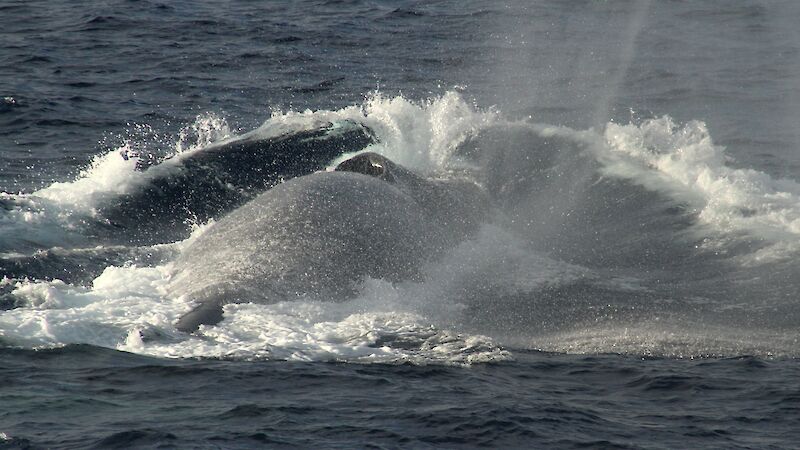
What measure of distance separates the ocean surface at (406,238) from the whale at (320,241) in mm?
92

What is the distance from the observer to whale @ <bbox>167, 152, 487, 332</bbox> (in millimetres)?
16422

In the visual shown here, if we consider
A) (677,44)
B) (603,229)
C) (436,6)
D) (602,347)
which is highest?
(436,6)

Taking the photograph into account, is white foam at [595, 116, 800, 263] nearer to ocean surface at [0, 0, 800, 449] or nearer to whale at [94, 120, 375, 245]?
ocean surface at [0, 0, 800, 449]

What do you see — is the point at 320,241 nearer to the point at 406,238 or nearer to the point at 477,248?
the point at 406,238

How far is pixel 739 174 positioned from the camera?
22.5 meters

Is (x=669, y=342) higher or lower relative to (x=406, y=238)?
lower

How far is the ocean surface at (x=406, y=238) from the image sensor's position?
1299cm

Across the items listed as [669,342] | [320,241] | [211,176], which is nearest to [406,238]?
[320,241]

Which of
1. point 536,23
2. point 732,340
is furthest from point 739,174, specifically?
point 536,23

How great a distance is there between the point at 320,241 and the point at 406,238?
1.56m

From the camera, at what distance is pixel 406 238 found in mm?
18609

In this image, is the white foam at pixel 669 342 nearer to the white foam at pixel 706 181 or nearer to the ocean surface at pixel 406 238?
the ocean surface at pixel 406 238

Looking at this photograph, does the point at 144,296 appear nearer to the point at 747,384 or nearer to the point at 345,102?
the point at 747,384

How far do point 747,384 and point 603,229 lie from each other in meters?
7.25
